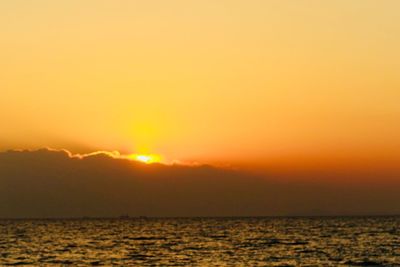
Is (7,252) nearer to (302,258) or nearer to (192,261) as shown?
(192,261)

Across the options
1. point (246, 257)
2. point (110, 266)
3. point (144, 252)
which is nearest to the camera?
point (110, 266)

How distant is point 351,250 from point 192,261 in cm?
2539

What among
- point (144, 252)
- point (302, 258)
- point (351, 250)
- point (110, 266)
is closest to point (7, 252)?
point (144, 252)

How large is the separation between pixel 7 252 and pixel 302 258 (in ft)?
120

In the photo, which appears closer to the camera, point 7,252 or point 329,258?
point 329,258

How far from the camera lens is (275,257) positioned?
71.6m

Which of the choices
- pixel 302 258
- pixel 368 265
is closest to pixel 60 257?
pixel 302 258

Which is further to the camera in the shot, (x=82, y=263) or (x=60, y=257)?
(x=60, y=257)

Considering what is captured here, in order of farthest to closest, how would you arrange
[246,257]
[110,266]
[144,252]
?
[144,252]
[246,257]
[110,266]

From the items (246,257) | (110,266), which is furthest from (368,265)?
(110,266)

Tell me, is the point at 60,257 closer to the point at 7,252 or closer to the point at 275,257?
the point at 7,252

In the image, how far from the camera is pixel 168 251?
82.2 meters

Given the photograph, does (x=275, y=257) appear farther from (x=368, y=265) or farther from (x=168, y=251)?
(x=168, y=251)

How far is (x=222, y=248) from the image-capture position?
85562mm
